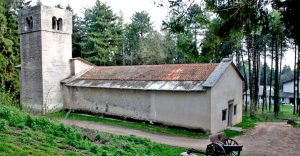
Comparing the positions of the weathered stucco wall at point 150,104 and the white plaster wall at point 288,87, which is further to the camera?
the white plaster wall at point 288,87

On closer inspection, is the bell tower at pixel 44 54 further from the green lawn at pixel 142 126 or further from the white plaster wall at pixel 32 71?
the green lawn at pixel 142 126

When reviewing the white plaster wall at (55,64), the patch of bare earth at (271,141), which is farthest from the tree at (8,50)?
the patch of bare earth at (271,141)

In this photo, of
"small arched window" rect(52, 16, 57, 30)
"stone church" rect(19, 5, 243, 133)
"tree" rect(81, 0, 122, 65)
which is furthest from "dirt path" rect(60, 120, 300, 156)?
"tree" rect(81, 0, 122, 65)

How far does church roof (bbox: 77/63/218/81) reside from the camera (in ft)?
72.0

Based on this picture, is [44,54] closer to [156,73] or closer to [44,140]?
[156,73]

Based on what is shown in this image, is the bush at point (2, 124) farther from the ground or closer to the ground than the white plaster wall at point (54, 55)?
closer to the ground

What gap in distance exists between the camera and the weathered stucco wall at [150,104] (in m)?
20.1

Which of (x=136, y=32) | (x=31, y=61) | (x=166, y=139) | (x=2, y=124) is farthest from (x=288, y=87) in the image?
(x=2, y=124)

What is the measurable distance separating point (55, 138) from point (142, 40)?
4116 cm

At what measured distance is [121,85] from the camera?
24.1 meters

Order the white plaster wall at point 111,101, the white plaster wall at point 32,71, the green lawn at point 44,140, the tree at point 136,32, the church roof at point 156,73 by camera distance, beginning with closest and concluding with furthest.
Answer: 1. the green lawn at point 44,140
2. the church roof at point 156,73
3. the white plaster wall at point 111,101
4. the white plaster wall at point 32,71
5. the tree at point 136,32

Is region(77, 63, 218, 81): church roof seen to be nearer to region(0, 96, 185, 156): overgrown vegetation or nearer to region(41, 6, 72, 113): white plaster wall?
region(41, 6, 72, 113): white plaster wall

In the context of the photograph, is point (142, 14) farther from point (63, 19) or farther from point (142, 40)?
point (63, 19)

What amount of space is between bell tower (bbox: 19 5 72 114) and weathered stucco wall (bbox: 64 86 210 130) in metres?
2.04
